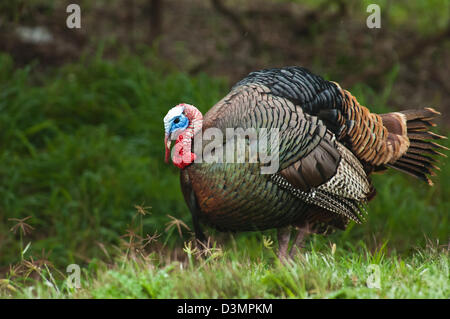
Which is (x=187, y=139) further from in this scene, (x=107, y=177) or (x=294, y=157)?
(x=107, y=177)

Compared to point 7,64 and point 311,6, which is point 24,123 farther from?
point 311,6

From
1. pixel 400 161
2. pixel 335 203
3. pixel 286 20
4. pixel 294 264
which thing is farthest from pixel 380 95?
pixel 294 264

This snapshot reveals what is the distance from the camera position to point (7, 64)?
21.3 feet

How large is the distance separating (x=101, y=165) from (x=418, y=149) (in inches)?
116

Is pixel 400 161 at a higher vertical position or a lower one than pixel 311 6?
lower

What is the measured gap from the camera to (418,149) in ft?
12.9

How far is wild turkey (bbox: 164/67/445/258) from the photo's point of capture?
330 cm

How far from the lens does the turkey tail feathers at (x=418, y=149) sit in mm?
3918

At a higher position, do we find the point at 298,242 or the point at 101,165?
the point at 101,165

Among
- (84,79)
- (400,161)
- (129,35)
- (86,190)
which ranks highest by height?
(129,35)
